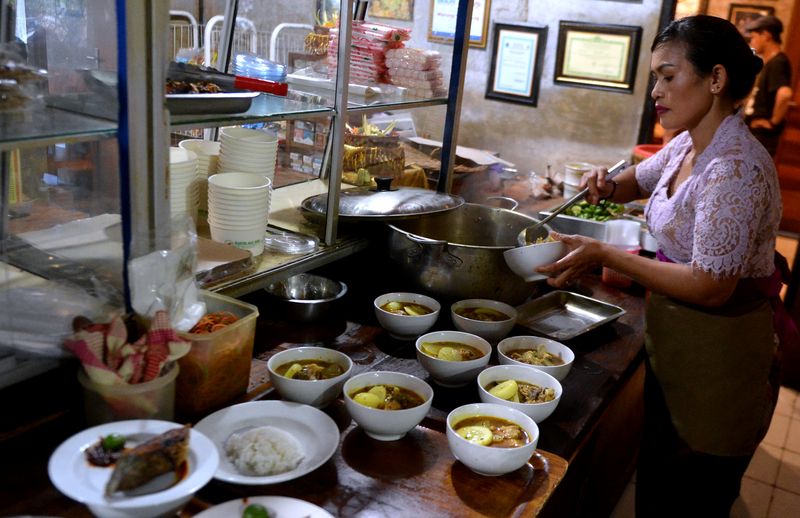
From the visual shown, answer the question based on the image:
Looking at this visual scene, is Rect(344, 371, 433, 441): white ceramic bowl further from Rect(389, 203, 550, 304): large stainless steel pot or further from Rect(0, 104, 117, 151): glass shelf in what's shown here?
Rect(0, 104, 117, 151): glass shelf

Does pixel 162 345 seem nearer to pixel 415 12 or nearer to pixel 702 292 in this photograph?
pixel 702 292

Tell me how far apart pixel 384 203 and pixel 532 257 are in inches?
22.2

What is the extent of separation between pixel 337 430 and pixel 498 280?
0.94m

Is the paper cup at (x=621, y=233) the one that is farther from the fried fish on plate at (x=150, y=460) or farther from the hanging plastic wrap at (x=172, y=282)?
the fried fish on plate at (x=150, y=460)

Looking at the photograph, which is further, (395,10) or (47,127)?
(395,10)

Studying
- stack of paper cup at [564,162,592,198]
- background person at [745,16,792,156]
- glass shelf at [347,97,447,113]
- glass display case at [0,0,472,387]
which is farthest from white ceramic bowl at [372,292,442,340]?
background person at [745,16,792,156]

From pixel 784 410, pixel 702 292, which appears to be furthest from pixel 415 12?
pixel 702 292

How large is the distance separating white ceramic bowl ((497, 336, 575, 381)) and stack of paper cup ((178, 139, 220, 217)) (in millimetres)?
1095

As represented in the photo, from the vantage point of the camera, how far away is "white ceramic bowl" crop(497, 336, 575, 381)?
2021mm

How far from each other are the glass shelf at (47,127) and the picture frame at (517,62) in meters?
5.01

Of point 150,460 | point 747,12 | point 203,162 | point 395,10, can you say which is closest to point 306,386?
point 150,460

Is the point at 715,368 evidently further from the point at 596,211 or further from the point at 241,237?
the point at 241,237

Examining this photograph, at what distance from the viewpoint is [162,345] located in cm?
154

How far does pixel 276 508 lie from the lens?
137 cm
